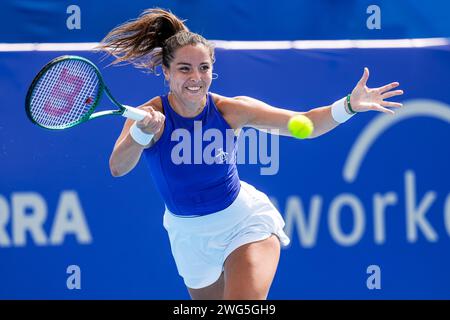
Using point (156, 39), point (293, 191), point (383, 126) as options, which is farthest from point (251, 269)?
point (383, 126)

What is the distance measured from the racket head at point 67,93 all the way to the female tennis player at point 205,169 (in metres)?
0.24

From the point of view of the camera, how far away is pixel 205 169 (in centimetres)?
450

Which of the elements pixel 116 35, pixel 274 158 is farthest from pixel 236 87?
pixel 116 35

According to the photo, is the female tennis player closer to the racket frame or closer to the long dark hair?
the long dark hair

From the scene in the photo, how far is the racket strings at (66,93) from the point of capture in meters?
4.28

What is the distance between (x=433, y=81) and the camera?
5.61 m

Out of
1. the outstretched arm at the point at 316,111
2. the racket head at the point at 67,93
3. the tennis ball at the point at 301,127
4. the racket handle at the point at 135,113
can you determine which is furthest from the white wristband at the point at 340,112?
the racket head at the point at 67,93

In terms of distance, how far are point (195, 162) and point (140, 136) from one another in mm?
380

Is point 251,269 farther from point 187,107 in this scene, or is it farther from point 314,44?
point 314,44

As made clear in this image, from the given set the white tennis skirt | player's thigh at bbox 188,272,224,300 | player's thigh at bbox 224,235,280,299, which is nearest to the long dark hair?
the white tennis skirt

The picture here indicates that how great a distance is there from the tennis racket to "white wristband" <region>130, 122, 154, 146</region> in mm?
163

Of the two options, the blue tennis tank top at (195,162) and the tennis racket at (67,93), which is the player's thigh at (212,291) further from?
the tennis racket at (67,93)

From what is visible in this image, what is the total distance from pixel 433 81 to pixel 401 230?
903mm
